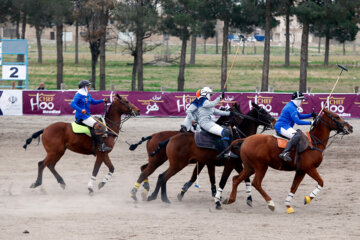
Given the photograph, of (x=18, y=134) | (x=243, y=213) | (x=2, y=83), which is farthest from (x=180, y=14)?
(x=243, y=213)

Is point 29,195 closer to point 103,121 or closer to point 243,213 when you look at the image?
point 103,121

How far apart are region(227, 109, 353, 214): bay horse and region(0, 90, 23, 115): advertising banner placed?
16.0 m

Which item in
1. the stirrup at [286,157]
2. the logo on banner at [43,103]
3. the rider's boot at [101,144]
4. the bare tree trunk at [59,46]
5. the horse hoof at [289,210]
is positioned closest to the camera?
the stirrup at [286,157]

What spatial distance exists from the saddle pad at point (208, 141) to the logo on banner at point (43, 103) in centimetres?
1544

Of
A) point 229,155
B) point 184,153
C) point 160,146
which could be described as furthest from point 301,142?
point 160,146

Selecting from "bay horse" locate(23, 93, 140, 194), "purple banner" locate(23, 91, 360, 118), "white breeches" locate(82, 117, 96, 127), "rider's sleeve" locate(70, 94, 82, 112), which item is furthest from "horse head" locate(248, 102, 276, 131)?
"purple banner" locate(23, 91, 360, 118)

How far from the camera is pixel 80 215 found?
41.1ft

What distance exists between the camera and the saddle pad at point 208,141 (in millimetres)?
13514

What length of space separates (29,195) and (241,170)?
487 cm

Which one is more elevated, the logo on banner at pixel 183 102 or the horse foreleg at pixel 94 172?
the logo on banner at pixel 183 102

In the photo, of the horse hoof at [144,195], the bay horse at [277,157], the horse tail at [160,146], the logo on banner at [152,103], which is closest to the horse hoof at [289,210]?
the bay horse at [277,157]

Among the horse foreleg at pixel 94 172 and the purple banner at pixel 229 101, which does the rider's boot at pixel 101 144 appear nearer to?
the horse foreleg at pixel 94 172

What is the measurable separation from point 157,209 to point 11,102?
15859 millimetres

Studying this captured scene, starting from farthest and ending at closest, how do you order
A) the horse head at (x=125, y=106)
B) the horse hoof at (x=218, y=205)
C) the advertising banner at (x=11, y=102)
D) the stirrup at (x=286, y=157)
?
1. the advertising banner at (x=11, y=102)
2. the horse head at (x=125, y=106)
3. the horse hoof at (x=218, y=205)
4. the stirrup at (x=286, y=157)
